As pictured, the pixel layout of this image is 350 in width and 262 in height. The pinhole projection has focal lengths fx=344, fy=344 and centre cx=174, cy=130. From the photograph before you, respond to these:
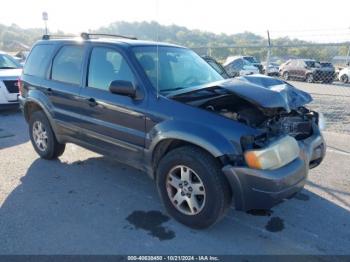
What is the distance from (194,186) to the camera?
134 inches

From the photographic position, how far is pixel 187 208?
11.7 feet

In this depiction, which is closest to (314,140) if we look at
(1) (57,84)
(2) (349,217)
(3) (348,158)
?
(2) (349,217)

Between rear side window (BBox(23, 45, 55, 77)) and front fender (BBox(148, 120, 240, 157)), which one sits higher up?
rear side window (BBox(23, 45, 55, 77))

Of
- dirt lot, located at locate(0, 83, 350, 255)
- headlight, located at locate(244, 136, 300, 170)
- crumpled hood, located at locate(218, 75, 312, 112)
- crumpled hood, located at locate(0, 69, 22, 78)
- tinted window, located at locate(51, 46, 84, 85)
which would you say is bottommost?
dirt lot, located at locate(0, 83, 350, 255)

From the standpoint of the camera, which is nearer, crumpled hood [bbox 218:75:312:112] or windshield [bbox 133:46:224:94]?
crumpled hood [bbox 218:75:312:112]

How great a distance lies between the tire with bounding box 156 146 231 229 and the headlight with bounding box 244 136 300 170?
34 centimetres

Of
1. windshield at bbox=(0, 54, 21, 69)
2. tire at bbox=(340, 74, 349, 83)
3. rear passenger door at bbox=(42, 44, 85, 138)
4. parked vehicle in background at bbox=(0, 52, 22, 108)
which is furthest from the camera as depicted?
tire at bbox=(340, 74, 349, 83)

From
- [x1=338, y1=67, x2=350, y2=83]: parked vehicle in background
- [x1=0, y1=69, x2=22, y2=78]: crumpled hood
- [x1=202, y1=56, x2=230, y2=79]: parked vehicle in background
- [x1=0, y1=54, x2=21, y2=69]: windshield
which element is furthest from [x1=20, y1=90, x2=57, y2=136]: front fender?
[x1=338, y1=67, x2=350, y2=83]: parked vehicle in background

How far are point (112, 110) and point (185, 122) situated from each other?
3.55 feet

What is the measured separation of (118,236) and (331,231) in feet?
7.04

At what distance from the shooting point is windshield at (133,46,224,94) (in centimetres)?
392

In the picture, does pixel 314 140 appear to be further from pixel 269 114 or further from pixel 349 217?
pixel 349 217

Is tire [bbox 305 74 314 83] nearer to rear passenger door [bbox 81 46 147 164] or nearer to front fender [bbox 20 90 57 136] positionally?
front fender [bbox 20 90 57 136]

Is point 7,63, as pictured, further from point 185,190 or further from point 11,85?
point 185,190
